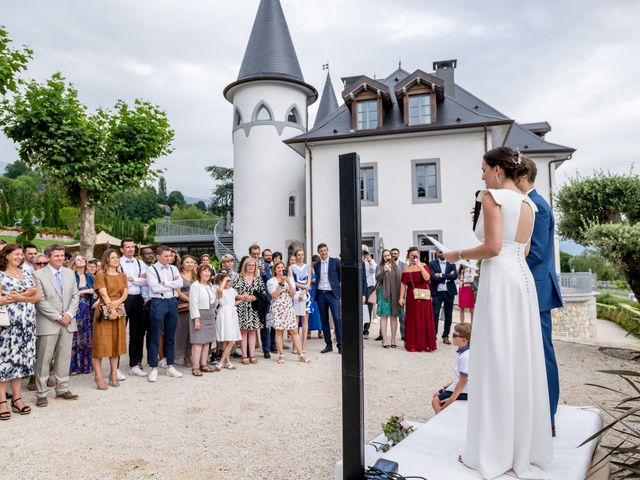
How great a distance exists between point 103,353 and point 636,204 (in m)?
21.7

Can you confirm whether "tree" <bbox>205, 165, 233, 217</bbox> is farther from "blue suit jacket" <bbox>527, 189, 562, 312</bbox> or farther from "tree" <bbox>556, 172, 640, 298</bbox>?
"blue suit jacket" <bbox>527, 189, 562, 312</bbox>

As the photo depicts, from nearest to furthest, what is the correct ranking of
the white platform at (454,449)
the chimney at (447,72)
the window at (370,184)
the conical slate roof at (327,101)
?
the white platform at (454,449) < the window at (370,184) < the chimney at (447,72) < the conical slate roof at (327,101)

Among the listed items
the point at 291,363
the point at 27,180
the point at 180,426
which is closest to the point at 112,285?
the point at 180,426

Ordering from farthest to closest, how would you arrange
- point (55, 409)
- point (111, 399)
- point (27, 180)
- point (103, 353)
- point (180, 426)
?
point (27, 180) < point (103, 353) < point (111, 399) < point (55, 409) < point (180, 426)

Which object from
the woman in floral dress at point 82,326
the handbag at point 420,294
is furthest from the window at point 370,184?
the woman in floral dress at point 82,326

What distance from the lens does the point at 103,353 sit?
20.6 feet

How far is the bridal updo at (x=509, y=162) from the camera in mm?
2977

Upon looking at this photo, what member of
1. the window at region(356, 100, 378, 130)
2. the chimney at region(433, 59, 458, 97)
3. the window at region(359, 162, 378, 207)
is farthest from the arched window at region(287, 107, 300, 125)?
the chimney at region(433, 59, 458, 97)

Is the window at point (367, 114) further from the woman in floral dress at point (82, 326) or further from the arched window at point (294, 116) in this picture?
the woman in floral dress at point (82, 326)

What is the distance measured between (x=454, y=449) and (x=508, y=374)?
0.86 m

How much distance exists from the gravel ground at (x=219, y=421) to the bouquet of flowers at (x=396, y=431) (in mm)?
593

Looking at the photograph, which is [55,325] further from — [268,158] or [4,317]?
[268,158]

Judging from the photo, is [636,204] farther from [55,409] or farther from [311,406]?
[55,409]

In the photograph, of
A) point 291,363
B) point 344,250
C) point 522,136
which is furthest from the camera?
point 522,136
